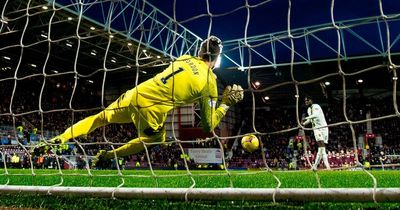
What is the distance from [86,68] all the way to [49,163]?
365 inches

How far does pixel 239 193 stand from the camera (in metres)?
2.40

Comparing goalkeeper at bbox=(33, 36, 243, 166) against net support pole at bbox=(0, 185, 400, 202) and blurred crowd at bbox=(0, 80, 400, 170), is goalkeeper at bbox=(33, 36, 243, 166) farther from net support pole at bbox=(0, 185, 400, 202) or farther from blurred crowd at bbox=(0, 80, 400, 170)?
blurred crowd at bbox=(0, 80, 400, 170)

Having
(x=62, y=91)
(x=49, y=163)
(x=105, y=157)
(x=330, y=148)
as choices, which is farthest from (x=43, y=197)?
(x=62, y=91)

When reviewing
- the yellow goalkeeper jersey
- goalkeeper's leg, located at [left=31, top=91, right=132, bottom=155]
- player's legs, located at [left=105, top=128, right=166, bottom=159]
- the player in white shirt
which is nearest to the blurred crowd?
the player in white shirt

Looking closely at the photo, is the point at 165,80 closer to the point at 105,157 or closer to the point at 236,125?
the point at 105,157

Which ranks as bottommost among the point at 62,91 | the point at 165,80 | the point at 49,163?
the point at 49,163

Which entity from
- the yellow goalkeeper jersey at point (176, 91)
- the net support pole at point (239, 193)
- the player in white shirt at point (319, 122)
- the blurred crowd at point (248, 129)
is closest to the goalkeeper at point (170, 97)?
the yellow goalkeeper jersey at point (176, 91)

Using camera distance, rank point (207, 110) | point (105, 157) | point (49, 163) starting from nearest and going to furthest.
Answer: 1. point (207, 110)
2. point (105, 157)
3. point (49, 163)

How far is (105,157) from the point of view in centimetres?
531

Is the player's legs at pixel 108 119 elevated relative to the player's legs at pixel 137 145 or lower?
elevated

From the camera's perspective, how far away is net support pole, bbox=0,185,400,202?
2.08 metres

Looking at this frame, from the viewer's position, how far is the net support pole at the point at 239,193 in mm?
2078

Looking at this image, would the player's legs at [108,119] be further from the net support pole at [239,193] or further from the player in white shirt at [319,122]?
the player in white shirt at [319,122]

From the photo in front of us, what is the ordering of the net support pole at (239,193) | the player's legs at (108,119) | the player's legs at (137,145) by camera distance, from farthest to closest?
the player's legs at (137,145) → the player's legs at (108,119) → the net support pole at (239,193)
